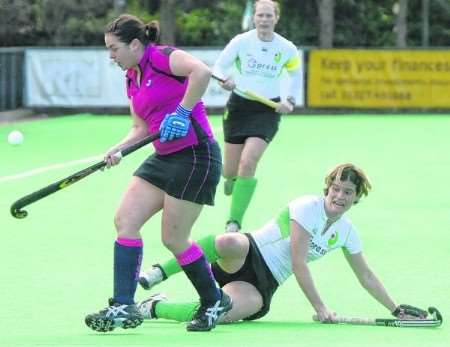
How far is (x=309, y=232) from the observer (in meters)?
6.91

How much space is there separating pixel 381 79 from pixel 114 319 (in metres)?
21.6

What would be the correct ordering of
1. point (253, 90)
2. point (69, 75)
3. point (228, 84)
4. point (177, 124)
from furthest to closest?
point (69, 75) < point (253, 90) < point (228, 84) < point (177, 124)

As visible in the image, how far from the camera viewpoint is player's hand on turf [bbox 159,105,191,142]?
6457mm

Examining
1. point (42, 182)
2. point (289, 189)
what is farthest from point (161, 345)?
point (42, 182)

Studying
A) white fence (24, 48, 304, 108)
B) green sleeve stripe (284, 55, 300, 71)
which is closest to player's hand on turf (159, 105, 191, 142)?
green sleeve stripe (284, 55, 300, 71)

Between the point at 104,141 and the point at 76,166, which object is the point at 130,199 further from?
the point at 104,141

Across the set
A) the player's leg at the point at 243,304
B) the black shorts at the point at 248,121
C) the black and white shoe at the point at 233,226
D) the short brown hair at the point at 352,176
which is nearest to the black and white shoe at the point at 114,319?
the player's leg at the point at 243,304

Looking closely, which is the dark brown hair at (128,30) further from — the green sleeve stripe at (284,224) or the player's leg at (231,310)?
the player's leg at (231,310)

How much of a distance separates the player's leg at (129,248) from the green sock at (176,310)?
13.0 inches

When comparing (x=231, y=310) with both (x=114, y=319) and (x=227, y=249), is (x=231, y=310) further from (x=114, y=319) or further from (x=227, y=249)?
(x=114, y=319)

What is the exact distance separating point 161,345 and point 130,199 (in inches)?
33.5

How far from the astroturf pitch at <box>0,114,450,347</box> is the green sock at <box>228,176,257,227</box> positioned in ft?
1.29

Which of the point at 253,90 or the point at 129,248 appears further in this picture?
the point at 253,90

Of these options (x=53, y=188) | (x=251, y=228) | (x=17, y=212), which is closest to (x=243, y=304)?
(x=53, y=188)
